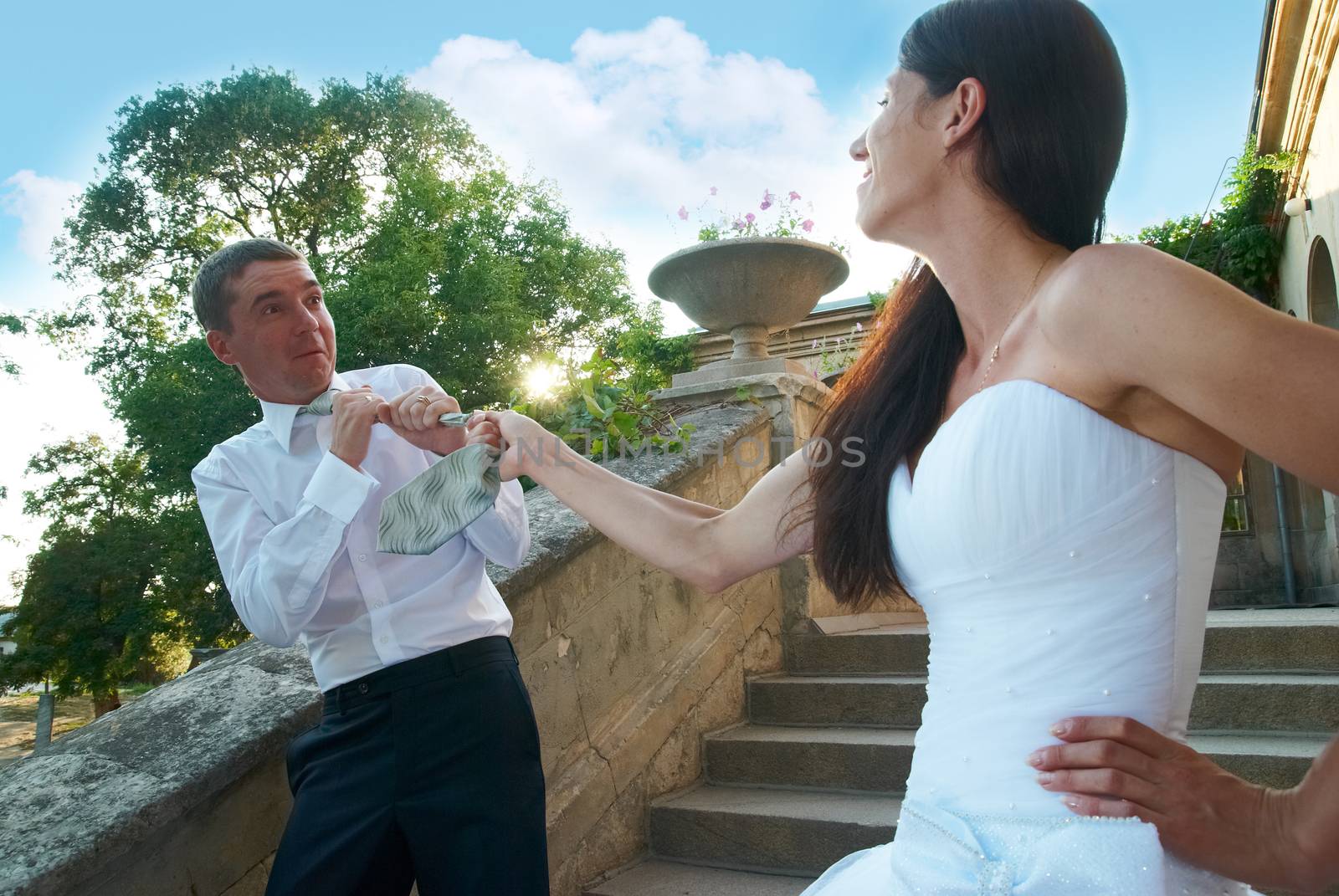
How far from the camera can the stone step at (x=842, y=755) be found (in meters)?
2.90

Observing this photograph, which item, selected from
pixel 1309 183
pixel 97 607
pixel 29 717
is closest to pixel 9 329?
pixel 97 607

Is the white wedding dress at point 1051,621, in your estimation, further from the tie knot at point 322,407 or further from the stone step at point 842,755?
the stone step at point 842,755

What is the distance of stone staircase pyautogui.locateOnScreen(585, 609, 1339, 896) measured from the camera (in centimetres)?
294

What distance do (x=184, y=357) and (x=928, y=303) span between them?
66.9 ft

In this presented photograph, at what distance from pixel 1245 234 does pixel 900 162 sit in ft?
32.3

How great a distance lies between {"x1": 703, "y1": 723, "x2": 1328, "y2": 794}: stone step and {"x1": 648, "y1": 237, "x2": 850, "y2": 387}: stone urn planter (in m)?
1.92

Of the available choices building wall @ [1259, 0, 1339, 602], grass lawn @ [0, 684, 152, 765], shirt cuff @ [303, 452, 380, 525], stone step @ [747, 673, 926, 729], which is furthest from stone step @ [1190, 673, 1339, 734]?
grass lawn @ [0, 684, 152, 765]

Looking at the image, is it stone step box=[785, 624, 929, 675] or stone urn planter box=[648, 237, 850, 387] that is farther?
stone urn planter box=[648, 237, 850, 387]

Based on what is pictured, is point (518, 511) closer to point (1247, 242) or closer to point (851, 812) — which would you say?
point (851, 812)

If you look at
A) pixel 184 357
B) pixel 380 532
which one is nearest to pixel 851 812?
pixel 380 532

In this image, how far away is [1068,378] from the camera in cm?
109

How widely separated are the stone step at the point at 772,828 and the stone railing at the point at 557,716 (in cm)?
12

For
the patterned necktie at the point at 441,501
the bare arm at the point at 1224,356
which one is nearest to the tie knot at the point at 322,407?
the patterned necktie at the point at 441,501

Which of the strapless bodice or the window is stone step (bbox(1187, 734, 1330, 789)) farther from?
the window
